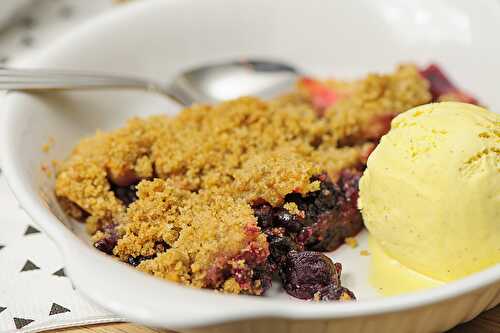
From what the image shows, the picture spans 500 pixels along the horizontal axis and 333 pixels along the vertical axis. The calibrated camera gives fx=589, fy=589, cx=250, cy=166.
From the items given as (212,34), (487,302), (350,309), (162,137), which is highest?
(212,34)

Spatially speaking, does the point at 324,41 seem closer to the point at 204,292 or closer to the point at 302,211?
the point at 302,211

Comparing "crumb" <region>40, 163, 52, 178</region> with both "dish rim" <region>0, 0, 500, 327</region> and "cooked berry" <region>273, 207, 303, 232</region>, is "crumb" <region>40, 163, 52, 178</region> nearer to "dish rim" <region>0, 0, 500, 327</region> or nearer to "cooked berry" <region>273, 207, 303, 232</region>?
"dish rim" <region>0, 0, 500, 327</region>

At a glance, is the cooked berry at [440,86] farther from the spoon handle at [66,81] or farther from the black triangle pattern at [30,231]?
the black triangle pattern at [30,231]

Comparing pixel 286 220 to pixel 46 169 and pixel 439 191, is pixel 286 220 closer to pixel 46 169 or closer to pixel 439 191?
pixel 439 191

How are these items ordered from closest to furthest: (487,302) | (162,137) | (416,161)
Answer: (487,302), (416,161), (162,137)

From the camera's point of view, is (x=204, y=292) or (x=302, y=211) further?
(x=302, y=211)

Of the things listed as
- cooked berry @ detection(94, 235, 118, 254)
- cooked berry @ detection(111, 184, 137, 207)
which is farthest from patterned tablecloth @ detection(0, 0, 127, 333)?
cooked berry @ detection(111, 184, 137, 207)

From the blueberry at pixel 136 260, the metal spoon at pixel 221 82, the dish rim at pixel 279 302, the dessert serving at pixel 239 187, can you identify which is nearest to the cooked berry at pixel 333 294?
the dessert serving at pixel 239 187

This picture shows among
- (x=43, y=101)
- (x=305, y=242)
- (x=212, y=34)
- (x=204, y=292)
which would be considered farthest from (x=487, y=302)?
(x=212, y=34)
